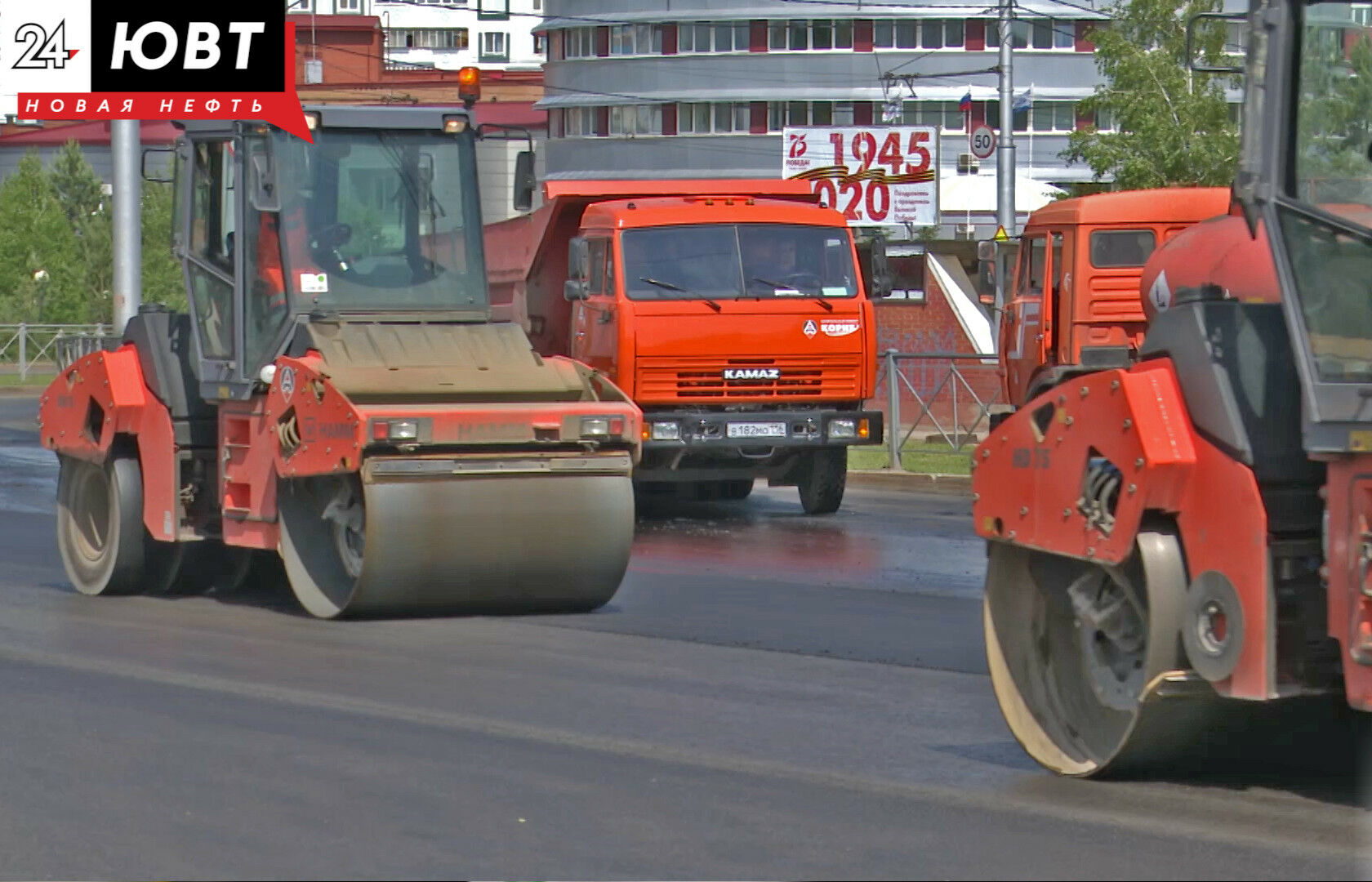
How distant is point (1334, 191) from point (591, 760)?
334 centimetres

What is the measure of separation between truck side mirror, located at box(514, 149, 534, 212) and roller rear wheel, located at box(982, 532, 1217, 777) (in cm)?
674

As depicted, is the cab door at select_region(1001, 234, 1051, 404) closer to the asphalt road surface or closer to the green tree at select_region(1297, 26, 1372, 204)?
the asphalt road surface

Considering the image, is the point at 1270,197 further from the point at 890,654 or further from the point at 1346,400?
the point at 890,654

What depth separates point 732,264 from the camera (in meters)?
19.5

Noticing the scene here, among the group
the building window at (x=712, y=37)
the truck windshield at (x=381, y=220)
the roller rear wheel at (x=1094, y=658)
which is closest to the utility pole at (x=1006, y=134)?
the truck windshield at (x=381, y=220)

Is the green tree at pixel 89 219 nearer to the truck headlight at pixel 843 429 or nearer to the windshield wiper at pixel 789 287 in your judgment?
the windshield wiper at pixel 789 287

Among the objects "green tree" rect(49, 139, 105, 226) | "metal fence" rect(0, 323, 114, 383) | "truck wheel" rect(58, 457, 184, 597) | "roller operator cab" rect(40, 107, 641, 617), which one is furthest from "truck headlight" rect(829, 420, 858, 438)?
"green tree" rect(49, 139, 105, 226)

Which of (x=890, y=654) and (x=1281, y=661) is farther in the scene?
(x=890, y=654)

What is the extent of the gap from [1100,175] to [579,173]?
52586 mm

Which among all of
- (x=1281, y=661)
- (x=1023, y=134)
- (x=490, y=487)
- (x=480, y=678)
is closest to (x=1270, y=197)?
(x=1281, y=661)

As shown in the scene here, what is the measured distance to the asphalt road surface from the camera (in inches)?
277

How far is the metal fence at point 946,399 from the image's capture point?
82.2 feet

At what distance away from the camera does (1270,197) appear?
Result: 7336 millimetres

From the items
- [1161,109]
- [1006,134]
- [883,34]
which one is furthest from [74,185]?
[1161,109]
